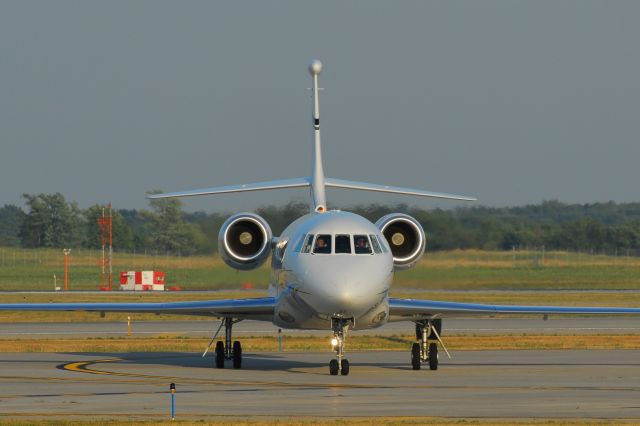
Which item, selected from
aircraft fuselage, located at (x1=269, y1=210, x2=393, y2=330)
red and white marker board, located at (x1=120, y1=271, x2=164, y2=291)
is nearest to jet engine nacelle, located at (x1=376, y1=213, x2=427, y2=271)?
aircraft fuselage, located at (x1=269, y1=210, x2=393, y2=330)

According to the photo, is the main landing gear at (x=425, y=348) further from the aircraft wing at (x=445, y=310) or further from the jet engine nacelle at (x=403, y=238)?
the jet engine nacelle at (x=403, y=238)

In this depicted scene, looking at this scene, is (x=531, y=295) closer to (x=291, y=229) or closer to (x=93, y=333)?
(x=93, y=333)

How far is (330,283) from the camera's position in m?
21.3

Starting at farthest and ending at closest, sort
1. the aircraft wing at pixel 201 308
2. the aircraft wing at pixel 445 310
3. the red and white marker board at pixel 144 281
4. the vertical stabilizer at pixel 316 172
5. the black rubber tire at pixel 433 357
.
→ the red and white marker board at pixel 144 281, the vertical stabilizer at pixel 316 172, the black rubber tire at pixel 433 357, the aircraft wing at pixel 201 308, the aircraft wing at pixel 445 310

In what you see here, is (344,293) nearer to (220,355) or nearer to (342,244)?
(342,244)

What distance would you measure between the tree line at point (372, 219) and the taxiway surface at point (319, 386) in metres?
6.31

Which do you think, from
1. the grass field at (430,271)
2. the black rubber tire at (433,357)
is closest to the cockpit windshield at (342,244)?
the black rubber tire at (433,357)

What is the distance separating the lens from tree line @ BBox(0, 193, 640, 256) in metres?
35.6

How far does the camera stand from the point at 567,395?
19.1 meters

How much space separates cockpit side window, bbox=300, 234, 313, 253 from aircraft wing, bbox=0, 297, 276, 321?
2.06 meters

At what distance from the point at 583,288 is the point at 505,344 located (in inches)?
1370

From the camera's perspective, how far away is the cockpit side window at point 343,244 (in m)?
22.0

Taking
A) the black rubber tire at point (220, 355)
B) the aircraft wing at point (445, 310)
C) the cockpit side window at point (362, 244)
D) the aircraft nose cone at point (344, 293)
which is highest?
the cockpit side window at point (362, 244)

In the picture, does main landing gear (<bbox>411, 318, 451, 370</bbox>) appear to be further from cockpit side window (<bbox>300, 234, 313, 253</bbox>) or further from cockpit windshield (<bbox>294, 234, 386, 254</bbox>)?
cockpit side window (<bbox>300, 234, 313, 253</bbox>)
